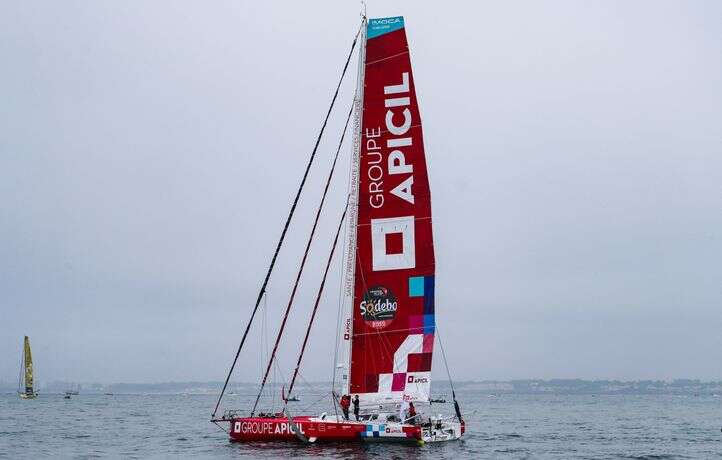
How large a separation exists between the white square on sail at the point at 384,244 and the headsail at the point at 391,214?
4 cm

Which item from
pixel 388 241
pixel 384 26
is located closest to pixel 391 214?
pixel 388 241

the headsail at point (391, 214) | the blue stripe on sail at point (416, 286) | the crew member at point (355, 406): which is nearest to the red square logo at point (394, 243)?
the headsail at point (391, 214)

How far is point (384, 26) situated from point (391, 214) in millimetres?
7430

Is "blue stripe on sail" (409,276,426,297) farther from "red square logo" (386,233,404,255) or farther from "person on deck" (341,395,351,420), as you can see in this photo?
"person on deck" (341,395,351,420)

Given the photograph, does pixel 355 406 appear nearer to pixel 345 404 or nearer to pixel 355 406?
pixel 355 406

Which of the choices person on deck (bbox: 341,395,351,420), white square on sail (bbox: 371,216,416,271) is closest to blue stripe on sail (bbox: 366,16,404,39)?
white square on sail (bbox: 371,216,416,271)

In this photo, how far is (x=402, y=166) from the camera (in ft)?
113

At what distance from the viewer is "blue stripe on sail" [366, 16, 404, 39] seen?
113 feet

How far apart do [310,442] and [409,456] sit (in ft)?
12.3

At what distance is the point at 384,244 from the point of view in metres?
34.6

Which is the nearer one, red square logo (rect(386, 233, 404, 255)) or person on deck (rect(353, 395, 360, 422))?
person on deck (rect(353, 395, 360, 422))

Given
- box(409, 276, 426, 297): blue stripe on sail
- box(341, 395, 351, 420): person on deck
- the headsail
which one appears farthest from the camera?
box(409, 276, 426, 297): blue stripe on sail

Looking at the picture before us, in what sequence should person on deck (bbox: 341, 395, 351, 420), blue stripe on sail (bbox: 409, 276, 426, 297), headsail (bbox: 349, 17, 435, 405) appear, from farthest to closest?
1. blue stripe on sail (bbox: 409, 276, 426, 297)
2. headsail (bbox: 349, 17, 435, 405)
3. person on deck (bbox: 341, 395, 351, 420)

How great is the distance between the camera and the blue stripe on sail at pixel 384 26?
34575mm
